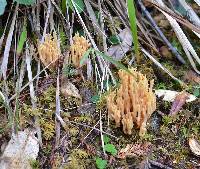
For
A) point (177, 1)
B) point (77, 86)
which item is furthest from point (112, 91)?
point (177, 1)

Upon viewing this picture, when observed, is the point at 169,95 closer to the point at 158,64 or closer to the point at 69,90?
the point at 158,64

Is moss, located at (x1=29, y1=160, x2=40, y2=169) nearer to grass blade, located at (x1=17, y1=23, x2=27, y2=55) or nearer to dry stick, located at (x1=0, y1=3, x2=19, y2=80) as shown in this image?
dry stick, located at (x1=0, y1=3, x2=19, y2=80)

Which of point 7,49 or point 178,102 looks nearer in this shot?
point 178,102

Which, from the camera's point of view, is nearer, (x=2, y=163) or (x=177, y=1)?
(x=2, y=163)

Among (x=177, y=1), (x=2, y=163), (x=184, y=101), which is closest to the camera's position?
(x=2, y=163)

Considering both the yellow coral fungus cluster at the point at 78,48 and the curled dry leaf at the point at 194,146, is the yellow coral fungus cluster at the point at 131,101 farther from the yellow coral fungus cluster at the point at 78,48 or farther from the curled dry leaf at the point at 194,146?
the yellow coral fungus cluster at the point at 78,48

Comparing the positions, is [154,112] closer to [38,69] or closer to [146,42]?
[146,42]

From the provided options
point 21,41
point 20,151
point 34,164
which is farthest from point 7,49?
point 34,164
